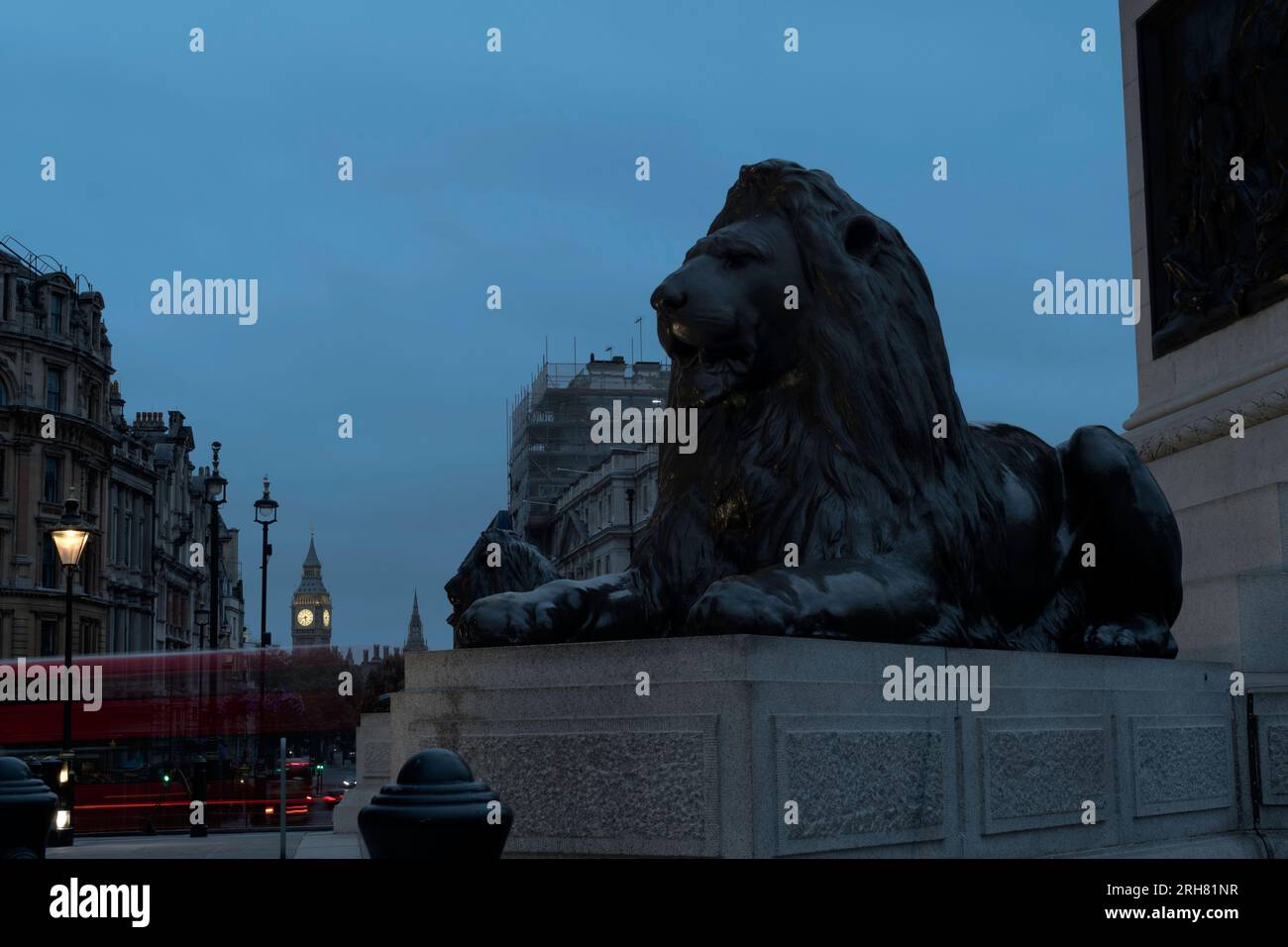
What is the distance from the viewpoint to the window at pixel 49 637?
68.2m

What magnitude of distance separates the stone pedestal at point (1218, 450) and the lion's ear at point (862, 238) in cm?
311

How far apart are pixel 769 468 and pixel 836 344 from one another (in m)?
→ 0.55

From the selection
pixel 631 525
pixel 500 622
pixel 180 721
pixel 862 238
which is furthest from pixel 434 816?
pixel 180 721

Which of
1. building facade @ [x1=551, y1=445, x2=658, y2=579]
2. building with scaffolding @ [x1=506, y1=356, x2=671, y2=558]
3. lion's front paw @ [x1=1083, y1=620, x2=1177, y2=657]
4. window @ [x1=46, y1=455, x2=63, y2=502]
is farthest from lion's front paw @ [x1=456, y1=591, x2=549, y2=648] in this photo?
building with scaffolding @ [x1=506, y1=356, x2=671, y2=558]

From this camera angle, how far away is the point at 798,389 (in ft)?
19.0

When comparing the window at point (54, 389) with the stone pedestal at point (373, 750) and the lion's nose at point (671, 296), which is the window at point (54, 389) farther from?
the lion's nose at point (671, 296)

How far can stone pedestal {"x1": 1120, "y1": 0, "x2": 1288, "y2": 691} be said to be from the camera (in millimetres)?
8031

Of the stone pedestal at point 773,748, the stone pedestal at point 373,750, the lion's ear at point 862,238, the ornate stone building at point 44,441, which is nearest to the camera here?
the stone pedestal at point 773,748

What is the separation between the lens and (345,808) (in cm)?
1312

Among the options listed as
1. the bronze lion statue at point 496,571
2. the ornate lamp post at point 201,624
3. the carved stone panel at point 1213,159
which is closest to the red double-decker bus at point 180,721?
→ the ornate lamp post at point 201,624

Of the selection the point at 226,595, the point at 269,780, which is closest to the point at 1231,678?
the point at 269,780

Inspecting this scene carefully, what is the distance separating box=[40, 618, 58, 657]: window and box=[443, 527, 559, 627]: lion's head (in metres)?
61.9

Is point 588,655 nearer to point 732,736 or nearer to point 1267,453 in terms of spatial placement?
point 732,736

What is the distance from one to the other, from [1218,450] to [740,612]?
19.3 ft
